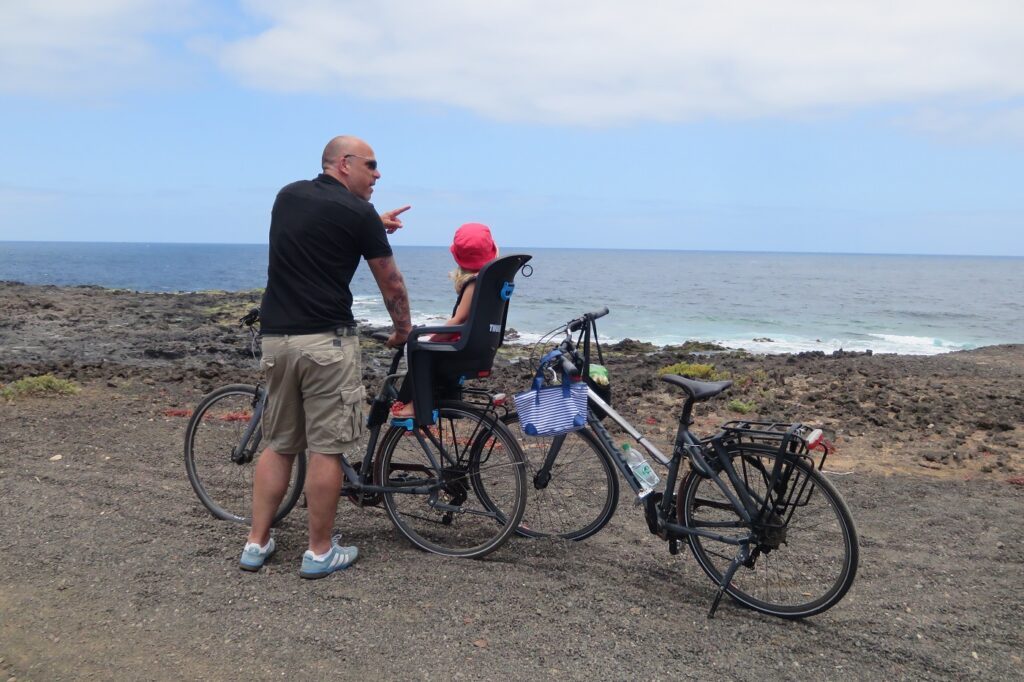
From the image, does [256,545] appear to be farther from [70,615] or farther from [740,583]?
[740,583]

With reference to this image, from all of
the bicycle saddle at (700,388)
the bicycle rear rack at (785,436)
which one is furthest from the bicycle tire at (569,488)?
the bicycle rear rack at (785,436)

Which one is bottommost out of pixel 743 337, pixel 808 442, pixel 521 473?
pixel 743 337

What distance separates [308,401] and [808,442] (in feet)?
9.07

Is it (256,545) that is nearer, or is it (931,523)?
(256,545)

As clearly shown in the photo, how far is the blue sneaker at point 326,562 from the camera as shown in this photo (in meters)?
4.65

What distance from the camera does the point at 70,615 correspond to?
4.17 m

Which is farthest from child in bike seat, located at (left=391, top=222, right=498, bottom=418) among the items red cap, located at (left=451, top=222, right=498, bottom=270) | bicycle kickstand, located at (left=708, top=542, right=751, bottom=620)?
bicycle kickstand, located at (left=708, top=542, right=751, bottom=620)

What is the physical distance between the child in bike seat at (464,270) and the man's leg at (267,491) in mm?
761

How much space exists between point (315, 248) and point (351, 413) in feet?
Result: 3.20

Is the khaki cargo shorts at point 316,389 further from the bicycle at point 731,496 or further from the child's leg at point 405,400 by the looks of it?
the bicycle at point 731,496

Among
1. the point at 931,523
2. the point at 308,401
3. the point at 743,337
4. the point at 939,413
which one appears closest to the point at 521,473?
the point at 308,401

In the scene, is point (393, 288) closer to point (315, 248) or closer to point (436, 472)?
point (315, 248)

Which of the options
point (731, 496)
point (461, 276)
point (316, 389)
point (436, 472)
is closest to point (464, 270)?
point (461, 276)

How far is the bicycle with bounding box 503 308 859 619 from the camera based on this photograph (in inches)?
165
